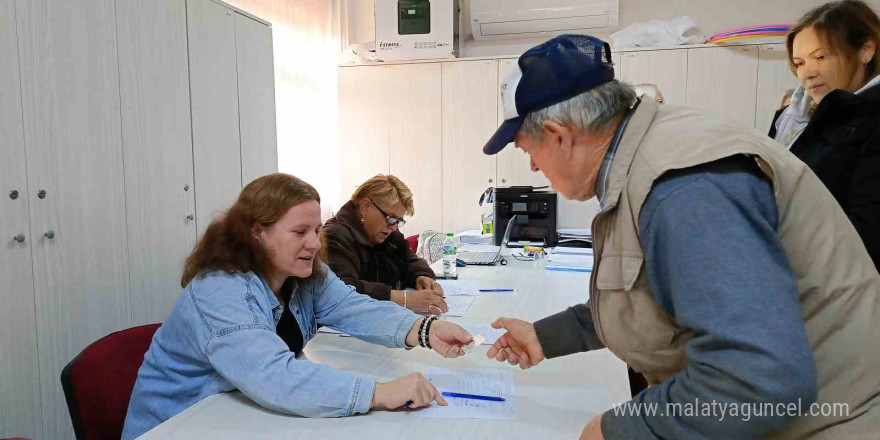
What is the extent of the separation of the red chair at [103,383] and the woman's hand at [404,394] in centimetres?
71

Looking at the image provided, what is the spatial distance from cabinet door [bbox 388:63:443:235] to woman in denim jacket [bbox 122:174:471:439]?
3.00 m

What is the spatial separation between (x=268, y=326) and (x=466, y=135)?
11.4 feet

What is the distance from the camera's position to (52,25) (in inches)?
81.5

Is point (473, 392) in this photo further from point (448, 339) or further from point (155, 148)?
point (155, 148)

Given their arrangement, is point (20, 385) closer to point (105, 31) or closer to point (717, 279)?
point (105, 31)

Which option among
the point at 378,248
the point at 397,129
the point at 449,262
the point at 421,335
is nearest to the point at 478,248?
the point at 449,262

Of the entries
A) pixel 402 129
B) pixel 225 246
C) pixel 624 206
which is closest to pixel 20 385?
pixel 225 246

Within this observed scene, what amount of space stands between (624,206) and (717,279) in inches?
Answer: 7.2

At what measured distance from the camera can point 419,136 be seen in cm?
470

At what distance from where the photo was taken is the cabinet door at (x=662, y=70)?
412 centimetres

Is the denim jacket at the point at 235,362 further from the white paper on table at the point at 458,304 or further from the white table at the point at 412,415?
the white paper on table at the point at 458,304

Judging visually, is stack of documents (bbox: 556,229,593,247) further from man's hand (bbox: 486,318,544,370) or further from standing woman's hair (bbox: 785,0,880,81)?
man's hand (bbox: 486,318,544,370)

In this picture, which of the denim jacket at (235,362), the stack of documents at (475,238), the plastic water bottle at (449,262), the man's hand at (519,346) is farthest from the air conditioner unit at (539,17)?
the man's hand at (519,346)

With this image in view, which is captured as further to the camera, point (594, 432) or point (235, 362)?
point (235, 362)
